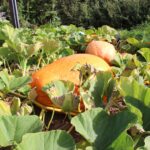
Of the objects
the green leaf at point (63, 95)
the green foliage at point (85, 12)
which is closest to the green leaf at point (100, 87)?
the green leaf at point (63, 95)

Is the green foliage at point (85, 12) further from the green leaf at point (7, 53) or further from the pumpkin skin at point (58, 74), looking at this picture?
the pumpkin skin at point (58, 74)

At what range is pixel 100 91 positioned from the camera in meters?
0.87

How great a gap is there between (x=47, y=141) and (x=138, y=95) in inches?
8.5

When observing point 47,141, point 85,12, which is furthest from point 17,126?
point 85,12

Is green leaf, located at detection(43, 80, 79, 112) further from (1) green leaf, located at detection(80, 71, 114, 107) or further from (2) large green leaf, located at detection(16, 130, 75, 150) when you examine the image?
(2) large green leaf, located at detection(16, 130, 75, 150)

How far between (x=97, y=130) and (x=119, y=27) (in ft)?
32.9

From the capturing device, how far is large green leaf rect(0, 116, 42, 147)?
71 centimetres

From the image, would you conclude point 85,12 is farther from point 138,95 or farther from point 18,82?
point 138,95

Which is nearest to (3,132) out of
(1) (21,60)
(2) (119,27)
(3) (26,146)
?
(3) (26,146)

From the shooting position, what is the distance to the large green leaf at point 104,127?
0.68 metres

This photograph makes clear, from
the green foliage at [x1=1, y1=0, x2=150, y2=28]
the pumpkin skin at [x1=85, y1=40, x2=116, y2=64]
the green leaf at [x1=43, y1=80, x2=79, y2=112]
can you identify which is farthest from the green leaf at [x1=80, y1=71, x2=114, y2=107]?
the green foliage at [x1=1, y1=0, x2=150, y2=28]

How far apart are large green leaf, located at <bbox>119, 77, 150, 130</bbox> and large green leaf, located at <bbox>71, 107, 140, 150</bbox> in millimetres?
34

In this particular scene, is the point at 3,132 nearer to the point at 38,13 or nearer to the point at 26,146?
the point at 26,146

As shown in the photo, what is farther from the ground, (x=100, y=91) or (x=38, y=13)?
(x=100, y=91)
